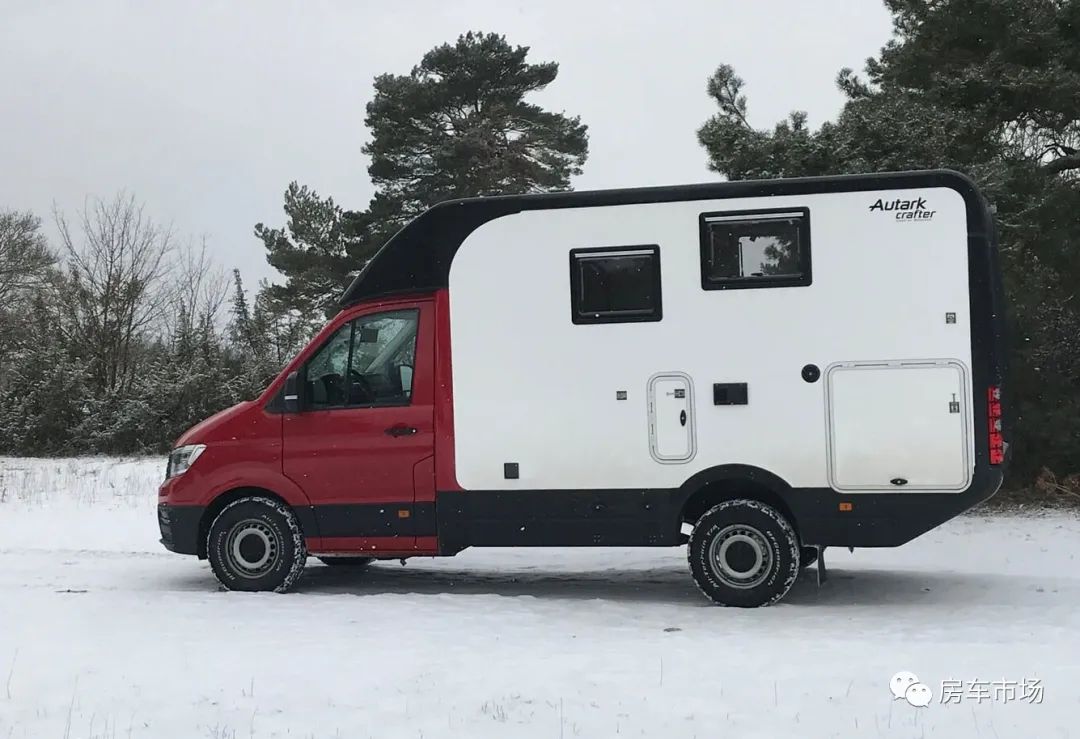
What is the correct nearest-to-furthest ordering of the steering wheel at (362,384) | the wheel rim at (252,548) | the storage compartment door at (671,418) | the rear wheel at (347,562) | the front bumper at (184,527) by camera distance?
the storage compartment door at (671,418) < the steering wheel at (362,384) < the wheel rim at (252,548) < the front bumper at (184,527) < the rear wheel at (347,562)

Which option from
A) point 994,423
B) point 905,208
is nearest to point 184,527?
point 905,208

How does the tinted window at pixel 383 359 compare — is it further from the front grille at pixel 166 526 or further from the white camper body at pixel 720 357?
the front grille at pixel 166 526

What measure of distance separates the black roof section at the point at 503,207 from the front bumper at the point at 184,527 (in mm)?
2117

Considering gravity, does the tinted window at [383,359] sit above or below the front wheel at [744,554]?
above

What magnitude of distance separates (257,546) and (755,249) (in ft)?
14.9

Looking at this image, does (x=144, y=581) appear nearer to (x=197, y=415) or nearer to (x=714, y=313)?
(x=714, y=313)

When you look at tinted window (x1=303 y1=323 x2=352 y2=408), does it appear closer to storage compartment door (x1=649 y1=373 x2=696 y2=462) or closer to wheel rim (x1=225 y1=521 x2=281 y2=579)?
wheel rim (x1=225 y1=521 x2=281 y2=579)

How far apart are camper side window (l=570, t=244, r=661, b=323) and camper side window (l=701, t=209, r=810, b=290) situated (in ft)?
1.31

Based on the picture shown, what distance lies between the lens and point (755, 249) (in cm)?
766

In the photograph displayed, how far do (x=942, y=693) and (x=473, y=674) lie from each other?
2448mm

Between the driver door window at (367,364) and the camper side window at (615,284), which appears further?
the driver door window at (367,364)

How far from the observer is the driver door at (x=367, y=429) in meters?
8.18

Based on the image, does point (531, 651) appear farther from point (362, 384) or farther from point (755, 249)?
point (755, 249)

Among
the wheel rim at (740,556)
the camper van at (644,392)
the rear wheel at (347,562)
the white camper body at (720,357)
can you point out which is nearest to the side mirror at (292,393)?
the camper van at (644,392)
